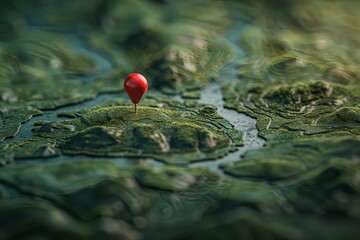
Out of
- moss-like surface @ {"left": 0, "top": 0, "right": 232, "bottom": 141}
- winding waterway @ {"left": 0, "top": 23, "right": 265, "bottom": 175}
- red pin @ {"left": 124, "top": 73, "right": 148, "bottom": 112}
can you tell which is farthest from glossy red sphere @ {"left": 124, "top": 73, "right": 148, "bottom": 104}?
moss-like surface @ {"left": 0, "top": 0, "right": 232, "bottom": 141}

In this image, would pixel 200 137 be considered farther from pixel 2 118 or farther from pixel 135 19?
pixel 135 19

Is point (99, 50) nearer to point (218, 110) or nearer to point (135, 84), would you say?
point (218, 110)

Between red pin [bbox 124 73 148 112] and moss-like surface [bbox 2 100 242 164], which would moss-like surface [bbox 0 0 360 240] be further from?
red pin [bbox 124 73 148 112]

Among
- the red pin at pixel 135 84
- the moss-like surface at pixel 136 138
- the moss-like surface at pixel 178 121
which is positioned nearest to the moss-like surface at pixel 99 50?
the moss-like surface at pixel 178 121

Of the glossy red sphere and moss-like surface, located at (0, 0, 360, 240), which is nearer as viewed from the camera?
moss-like surface, located at (0, 0, 360, 240)

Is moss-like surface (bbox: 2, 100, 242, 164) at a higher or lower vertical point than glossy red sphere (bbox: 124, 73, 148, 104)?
lower

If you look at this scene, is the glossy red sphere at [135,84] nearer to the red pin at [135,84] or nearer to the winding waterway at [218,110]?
the red pin at [135,84]

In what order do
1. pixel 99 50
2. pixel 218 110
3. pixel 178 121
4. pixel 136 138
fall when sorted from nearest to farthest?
pixel 136 138 < pixel 178 121 < pixel 218 110 < pixel 99 50

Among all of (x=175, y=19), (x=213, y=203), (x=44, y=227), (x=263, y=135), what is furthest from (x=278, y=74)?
(x=44, y=227)

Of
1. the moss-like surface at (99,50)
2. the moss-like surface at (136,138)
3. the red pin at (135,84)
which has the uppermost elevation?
the moss-like surface at (99,50)

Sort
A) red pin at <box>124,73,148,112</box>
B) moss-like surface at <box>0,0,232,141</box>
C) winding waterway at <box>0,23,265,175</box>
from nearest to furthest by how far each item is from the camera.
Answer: winding waterway at <box>0,23,265,175</box>, red pin at <box>124,73,148,112</box>, moss-like surface at <box>0,0,232,141</box>

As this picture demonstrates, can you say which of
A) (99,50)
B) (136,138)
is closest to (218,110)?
(136,138)
